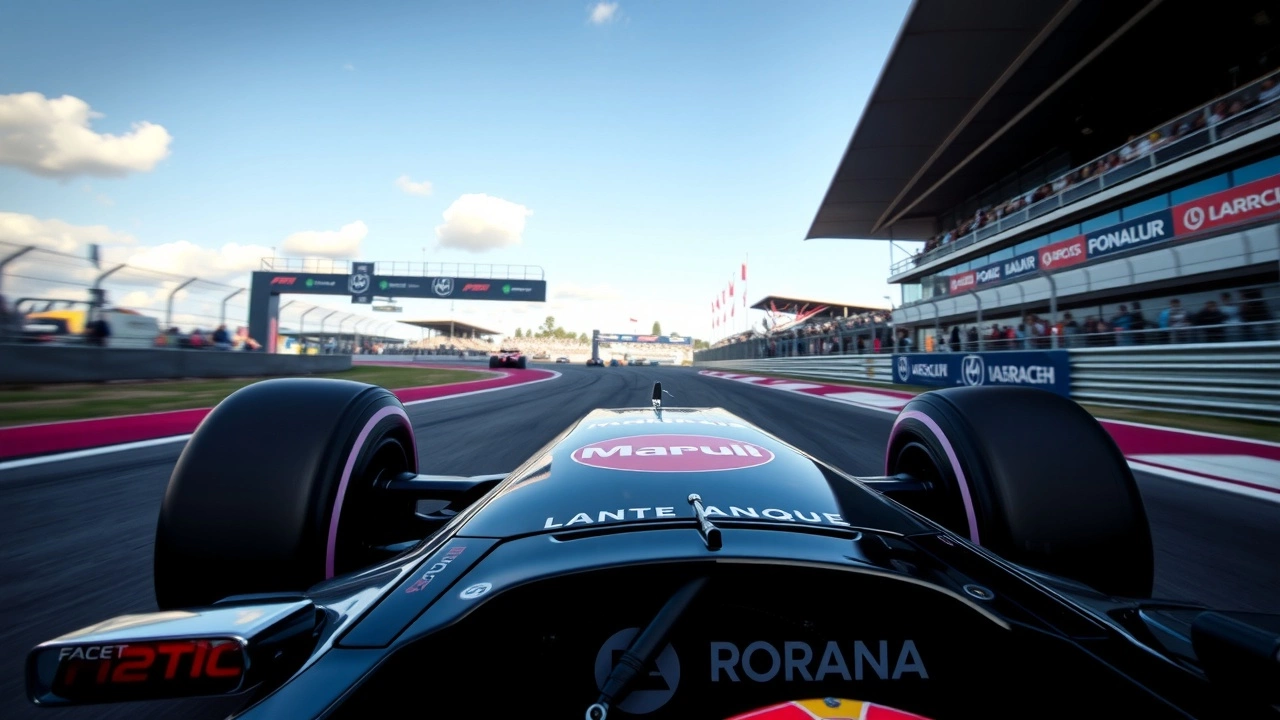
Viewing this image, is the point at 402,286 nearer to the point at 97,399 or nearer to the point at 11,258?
the point at 11,258

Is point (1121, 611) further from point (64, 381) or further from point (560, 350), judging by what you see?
point (560, 350)

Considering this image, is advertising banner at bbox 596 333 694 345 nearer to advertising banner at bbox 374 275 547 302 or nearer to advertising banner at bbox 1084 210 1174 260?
advertising banner at bbox 374 275 547 302

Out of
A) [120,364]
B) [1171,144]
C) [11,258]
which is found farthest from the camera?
[1171,144]

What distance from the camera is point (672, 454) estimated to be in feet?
4.98

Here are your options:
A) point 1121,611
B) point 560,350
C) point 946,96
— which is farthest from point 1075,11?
point 560,350

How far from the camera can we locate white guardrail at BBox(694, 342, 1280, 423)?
7.61m

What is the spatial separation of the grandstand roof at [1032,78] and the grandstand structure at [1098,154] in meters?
0.05

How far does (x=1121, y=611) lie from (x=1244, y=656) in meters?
0.37

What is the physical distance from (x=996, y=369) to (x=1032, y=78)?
34.4 ft

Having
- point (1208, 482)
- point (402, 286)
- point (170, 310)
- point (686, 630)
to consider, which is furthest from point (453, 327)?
point (686, 630)

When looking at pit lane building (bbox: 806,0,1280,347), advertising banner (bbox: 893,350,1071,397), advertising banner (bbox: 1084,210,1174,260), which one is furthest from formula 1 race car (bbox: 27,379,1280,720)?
advertising banner (bbox: 1084,210,1174,260)

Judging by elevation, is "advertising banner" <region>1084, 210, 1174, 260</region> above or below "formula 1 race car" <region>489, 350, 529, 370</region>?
above

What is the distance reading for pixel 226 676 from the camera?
0.74 meters

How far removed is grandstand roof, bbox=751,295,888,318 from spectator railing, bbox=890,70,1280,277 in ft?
72.2
